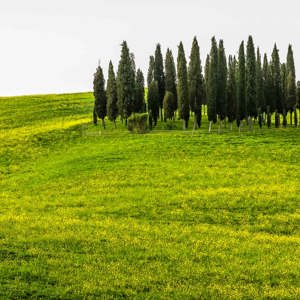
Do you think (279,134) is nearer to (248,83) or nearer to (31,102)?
(248,83)

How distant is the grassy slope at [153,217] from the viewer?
19.3 meters

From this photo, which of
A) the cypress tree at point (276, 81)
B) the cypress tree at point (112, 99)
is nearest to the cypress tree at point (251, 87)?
the cypress tree at point (276, 81)

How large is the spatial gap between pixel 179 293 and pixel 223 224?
44.5ft

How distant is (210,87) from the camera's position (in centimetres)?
7475

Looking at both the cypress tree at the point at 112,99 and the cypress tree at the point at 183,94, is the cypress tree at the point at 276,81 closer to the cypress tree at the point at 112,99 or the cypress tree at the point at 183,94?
the cypress tree at the point at 183,94

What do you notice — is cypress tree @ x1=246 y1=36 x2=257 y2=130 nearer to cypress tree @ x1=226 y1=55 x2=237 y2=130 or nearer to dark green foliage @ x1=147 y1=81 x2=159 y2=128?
cypress tree @ x1=226 y1=55 x2=237 y2=130

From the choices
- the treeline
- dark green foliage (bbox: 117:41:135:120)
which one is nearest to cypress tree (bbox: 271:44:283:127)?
the treeline

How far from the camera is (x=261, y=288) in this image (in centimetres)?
1873

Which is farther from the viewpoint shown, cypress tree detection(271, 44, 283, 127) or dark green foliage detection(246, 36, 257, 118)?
cypress tree detection(271, 44, 283, 127)

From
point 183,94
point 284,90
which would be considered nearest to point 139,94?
point 183,94

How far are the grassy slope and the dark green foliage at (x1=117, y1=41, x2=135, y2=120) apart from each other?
14.0 metres

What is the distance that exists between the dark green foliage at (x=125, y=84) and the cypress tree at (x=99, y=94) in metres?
5.83

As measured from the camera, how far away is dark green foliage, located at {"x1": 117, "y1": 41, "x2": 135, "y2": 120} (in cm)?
8219

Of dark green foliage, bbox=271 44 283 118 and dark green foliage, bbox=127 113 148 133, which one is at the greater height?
dark green foliage, bbox=271 44 283 118
